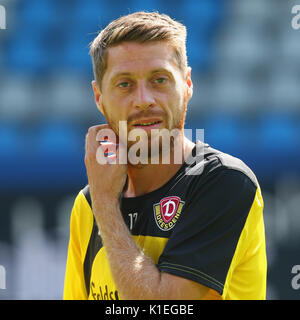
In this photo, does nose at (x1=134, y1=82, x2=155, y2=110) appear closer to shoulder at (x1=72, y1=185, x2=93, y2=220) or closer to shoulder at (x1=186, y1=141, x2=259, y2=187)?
shoulder at (x1=186, y1=141, x2=259, y2=187)

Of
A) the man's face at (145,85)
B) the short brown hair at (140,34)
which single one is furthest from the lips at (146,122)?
the short brown hair at (140,34)

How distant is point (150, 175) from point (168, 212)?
0.84 feet

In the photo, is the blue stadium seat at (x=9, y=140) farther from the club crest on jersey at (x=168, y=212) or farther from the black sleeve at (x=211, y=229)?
the black sleeve at (x=211, y=229)

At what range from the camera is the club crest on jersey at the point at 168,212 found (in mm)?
1796

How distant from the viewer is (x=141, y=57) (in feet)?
6.27

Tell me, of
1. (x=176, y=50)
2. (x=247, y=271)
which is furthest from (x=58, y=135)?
(x=247, y=271)

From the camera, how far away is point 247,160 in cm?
452

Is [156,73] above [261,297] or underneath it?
above

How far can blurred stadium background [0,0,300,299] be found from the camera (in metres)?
4.41

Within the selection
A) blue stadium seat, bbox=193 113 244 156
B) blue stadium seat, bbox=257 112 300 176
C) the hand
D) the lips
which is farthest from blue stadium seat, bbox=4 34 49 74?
the lips

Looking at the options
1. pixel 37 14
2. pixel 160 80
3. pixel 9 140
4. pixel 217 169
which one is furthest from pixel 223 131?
pixel 217 169

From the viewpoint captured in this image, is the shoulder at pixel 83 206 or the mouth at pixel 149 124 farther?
the shoulder at pixel 83 206
